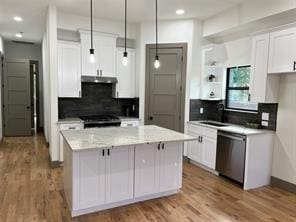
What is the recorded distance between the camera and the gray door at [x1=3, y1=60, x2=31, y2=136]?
7289 mm

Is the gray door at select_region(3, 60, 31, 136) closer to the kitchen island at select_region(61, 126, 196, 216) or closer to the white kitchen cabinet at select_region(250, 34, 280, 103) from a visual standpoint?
the kitchen island at select_region(61, 126, 196, 216)

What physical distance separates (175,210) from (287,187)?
2.00 meters

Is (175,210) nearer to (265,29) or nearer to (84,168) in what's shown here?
(84,168)

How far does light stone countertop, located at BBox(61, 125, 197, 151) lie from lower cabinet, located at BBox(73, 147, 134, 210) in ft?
0.47

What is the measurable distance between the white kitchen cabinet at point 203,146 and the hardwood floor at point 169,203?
26 cm

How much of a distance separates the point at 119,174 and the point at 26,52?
22.4 feet

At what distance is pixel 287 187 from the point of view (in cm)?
371

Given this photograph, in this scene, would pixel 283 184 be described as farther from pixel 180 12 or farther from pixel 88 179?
pixel 180 12

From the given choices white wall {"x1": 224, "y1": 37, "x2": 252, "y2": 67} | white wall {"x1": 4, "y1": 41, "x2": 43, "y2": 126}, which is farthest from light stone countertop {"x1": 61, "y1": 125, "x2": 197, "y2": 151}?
white wall {"x1": 4, "y1": 41, "x2": 43, "y2": 126}

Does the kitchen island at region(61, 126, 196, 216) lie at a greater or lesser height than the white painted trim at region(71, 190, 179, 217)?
greater

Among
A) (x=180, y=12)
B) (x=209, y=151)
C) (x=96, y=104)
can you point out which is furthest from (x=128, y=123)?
(x=180, y=12)

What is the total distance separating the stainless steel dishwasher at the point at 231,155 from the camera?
3.73m

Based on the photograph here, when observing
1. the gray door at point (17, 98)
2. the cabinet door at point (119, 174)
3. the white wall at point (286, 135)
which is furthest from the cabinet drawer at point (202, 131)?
the gray door at point (17, 98)

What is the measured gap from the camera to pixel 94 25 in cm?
497
